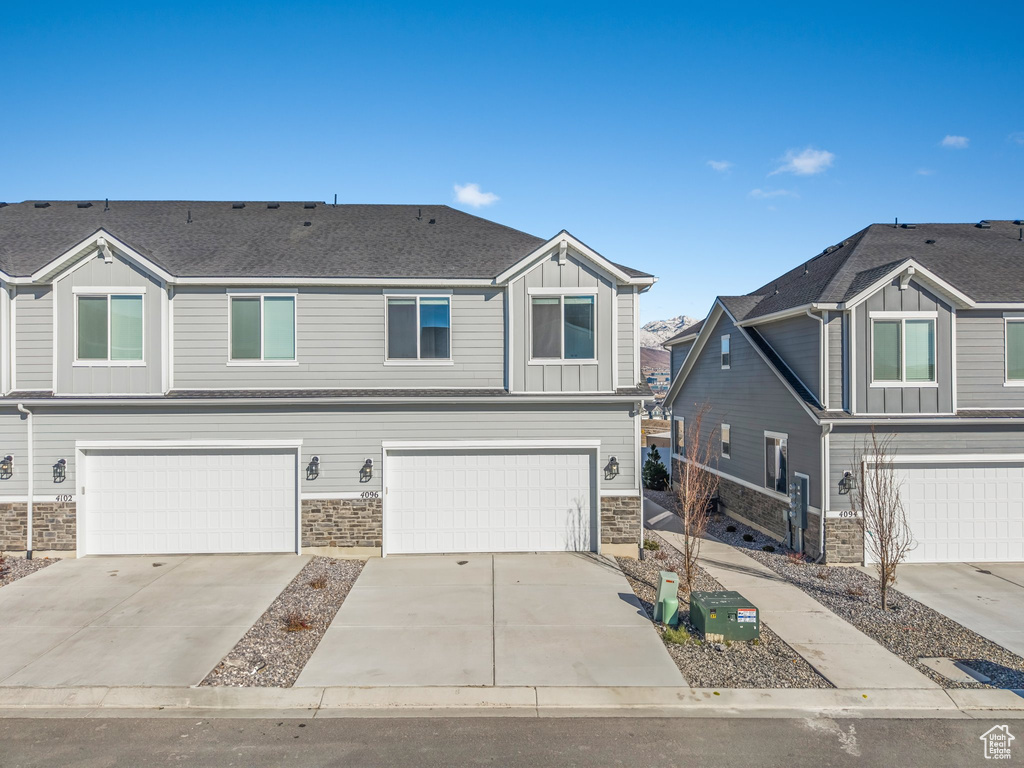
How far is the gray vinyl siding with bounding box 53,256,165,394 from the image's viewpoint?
11.6 meters

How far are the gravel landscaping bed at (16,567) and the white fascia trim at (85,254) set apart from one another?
5.43 metres

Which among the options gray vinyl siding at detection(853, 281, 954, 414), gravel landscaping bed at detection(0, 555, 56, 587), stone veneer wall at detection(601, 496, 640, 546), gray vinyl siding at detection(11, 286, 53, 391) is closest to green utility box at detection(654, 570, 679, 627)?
stone veneer wall at detection(601, 496, 640, 546)

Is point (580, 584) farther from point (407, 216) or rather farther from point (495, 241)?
point (407, 216)

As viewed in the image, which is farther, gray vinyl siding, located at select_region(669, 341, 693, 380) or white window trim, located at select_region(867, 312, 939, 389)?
gray vinyl siding, located at select_region(669, 341, 693, 380)

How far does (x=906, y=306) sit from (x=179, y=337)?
47.8ft

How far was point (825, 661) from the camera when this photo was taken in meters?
7.50

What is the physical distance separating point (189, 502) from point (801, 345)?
13155mm

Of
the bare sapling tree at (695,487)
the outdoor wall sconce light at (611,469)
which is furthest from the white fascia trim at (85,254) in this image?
the bare sapling tree at (695,487)

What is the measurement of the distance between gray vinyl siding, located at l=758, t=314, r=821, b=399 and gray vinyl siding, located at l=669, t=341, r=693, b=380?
17.4ft

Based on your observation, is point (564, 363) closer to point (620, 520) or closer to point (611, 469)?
point (611, 469)

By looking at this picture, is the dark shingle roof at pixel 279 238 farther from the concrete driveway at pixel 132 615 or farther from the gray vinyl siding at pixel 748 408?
the gray vinyl siding at pixel 748 408

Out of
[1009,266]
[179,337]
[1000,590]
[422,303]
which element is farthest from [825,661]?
[179,337]

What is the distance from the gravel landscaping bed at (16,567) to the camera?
10617 millimetres

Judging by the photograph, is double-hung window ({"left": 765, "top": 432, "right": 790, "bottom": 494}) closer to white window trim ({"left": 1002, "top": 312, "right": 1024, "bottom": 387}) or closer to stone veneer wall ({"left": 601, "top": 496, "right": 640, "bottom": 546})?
stone veneer wall ({"left": 601, "top": 496, "right": 640, "bottom": 546})
